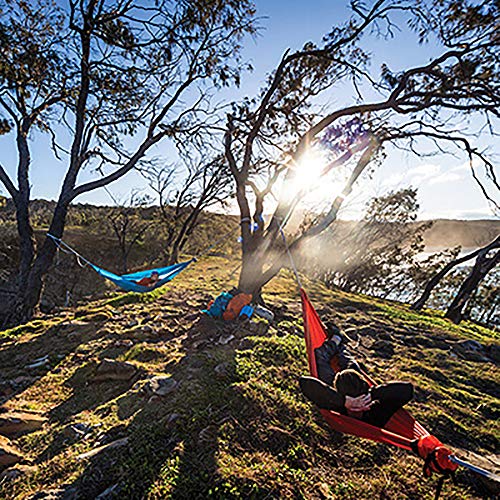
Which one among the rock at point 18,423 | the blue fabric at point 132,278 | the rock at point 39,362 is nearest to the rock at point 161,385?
the rock at point 18,423

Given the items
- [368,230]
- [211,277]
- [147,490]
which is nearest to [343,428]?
[147,490]

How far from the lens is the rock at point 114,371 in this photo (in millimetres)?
2387

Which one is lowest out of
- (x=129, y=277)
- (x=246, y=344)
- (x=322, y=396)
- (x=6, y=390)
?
(x=6, y=390)

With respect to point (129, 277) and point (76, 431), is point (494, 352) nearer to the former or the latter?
point (76, 431)

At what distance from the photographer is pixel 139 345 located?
2902 mm

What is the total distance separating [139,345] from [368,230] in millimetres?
10675

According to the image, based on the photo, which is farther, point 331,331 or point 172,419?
point 331,331

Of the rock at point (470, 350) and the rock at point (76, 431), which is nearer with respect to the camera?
the rock at point (76, 431)

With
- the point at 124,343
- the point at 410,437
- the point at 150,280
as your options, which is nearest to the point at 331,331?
the point at 410,437

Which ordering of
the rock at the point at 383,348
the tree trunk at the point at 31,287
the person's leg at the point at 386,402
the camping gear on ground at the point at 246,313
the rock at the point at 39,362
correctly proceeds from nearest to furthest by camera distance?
the person's leg at the point at 386,402 < the rock at the point at 39,362 < the rock at the point at 383,348 < the camping gear on ground at the point at 246,313 < the tree trunk at the point at 31,287

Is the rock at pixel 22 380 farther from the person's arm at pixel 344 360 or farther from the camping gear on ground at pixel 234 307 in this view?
the person's arm at pixel 344 360

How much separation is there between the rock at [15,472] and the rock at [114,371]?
90 cm

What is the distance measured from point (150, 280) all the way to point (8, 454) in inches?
114

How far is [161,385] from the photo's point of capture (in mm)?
2129
